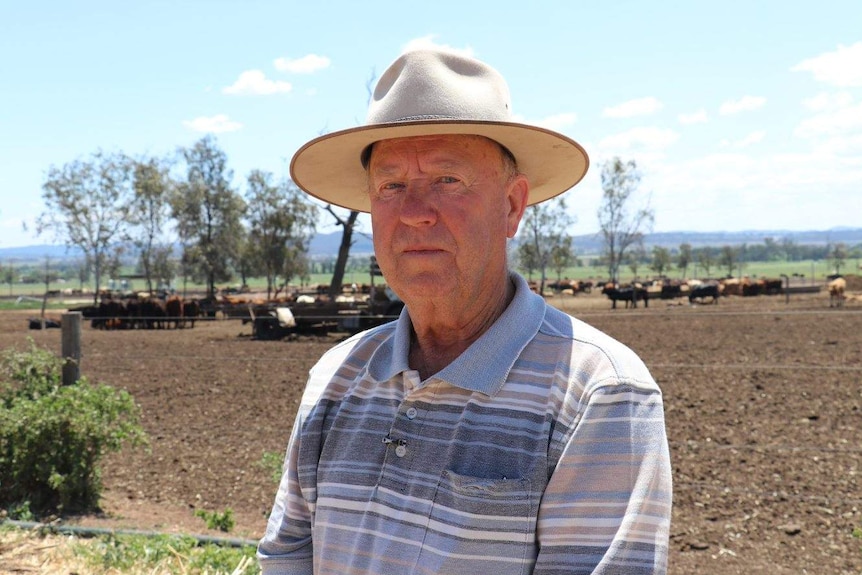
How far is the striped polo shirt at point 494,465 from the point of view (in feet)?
4.56

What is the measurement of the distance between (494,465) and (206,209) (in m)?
48.7

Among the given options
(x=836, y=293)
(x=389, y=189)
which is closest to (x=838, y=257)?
(x=836, y=293)

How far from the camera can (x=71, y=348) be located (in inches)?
229

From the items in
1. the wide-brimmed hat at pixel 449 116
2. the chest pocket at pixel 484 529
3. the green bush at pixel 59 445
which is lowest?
the green bush at pixel 59 445

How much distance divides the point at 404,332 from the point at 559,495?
1.86 feet

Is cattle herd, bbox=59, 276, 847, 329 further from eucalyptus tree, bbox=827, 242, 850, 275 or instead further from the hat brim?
eucalyptus tree, bbox=827, 242, 850, 275

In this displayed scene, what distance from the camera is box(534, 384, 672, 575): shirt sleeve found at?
136 cm

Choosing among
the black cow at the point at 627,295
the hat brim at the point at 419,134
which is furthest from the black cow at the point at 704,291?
the hat brim at the point at 419,134

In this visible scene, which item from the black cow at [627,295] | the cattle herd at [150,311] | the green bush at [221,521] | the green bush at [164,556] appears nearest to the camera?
the green bush at [164,556]

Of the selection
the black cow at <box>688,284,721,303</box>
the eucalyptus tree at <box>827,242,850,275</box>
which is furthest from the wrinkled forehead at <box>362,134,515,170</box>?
the eucalyptus tree at <box>827,242,850,275</box>

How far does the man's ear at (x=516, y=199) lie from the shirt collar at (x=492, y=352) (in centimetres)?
12

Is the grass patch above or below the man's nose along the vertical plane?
below

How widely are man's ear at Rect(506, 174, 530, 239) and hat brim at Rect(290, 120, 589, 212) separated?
0.06 metres

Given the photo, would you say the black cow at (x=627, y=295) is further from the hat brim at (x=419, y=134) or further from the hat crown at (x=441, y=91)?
the hat crown at (x=441, y=91)
